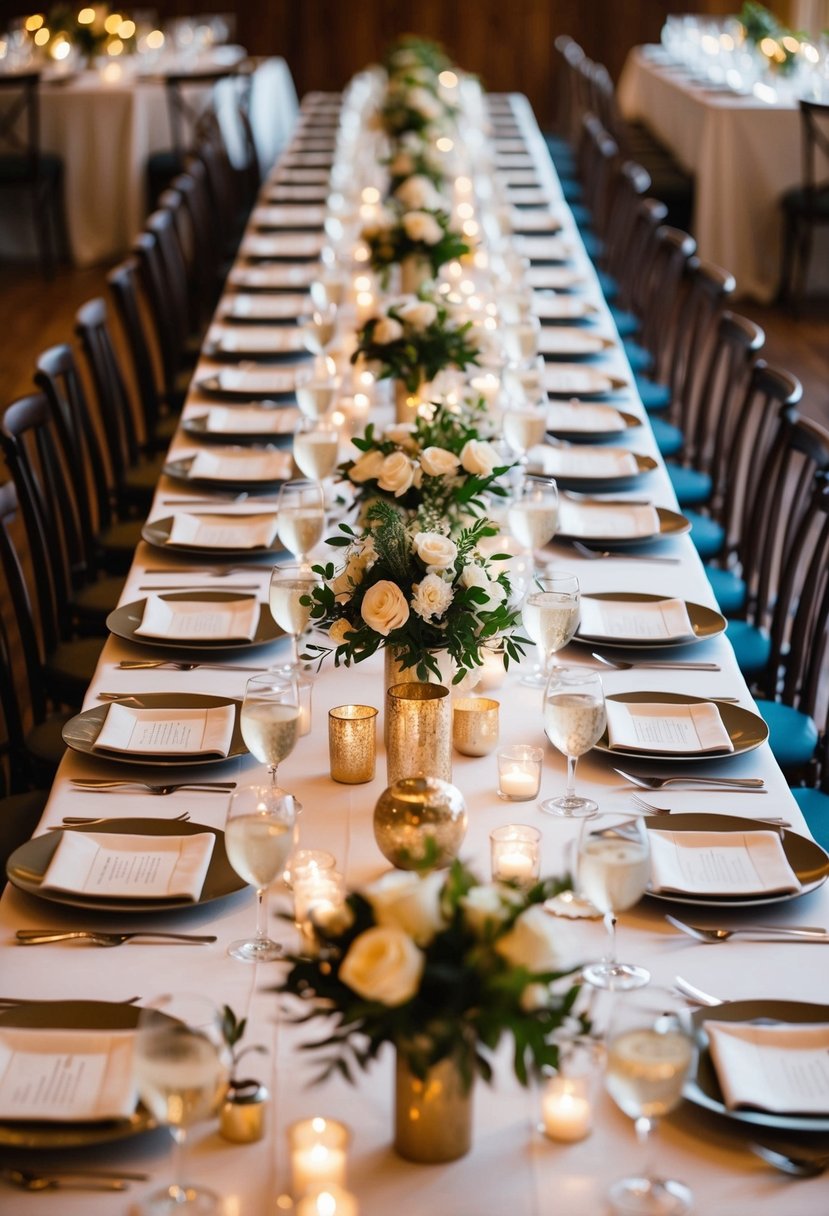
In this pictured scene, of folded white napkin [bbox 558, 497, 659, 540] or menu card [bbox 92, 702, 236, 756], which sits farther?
folded white napkin [bbox 558, 497, 659, 540]

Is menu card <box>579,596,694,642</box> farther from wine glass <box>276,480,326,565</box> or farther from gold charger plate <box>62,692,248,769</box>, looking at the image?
gold charger plate <box>62,692,248,769</box>

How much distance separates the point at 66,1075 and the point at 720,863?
82 centimetres

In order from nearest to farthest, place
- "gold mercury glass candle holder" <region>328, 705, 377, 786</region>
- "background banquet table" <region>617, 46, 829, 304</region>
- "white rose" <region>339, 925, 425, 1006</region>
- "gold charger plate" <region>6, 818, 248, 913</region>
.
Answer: "white rose" <region>339, 925, 425, 1006</region>, "gold charger plate" <region>6, 818, 248, 913</region>, "gold mercury glass candle holder" <region>328, 705, 377, 786</region>, "background banquet table" <region>617, 46, 829, 304</region>

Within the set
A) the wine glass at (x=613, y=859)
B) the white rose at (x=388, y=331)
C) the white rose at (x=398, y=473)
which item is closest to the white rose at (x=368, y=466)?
the white rose at (x=398, y=473)

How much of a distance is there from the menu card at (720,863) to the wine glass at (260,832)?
48 cm

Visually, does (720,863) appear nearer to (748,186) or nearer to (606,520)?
(606,520)

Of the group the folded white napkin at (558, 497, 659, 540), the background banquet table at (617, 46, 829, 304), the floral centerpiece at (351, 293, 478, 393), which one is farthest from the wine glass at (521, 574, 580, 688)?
the background banquet table at (617, 46, 829, 304)

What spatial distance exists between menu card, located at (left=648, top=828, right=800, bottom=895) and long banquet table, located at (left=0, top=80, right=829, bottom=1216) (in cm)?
3

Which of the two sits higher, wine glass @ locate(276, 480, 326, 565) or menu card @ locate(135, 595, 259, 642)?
wine glass @ locate(276, 480, 326, 565)

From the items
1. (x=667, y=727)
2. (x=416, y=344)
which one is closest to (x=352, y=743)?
(x=667, y=727)

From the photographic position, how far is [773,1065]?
1.47 meters

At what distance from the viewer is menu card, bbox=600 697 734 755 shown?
7.03 ft

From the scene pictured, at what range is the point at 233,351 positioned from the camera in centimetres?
429

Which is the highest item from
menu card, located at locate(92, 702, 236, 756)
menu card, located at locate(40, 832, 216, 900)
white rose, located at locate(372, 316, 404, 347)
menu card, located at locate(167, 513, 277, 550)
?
white rose, located at locate(372, 316, 404, 347)
